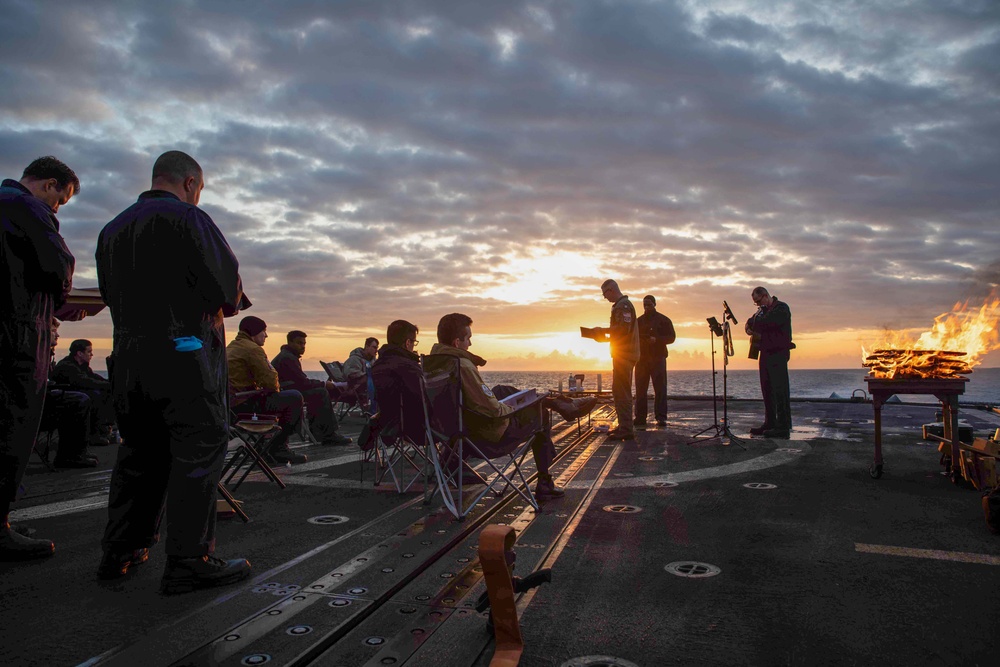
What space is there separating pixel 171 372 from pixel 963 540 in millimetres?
4632

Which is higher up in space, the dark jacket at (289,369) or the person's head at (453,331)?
the person's head at (453,331)

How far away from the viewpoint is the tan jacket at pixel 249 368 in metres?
6.57

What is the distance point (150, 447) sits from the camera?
3219 mm

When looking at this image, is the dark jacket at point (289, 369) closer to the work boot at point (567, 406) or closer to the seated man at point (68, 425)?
the seated man at point (68, 425)

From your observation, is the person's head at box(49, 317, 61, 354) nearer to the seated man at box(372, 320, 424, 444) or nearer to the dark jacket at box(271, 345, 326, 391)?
the seated man at box(372, 320, 424, 444)

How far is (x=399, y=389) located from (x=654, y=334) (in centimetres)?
721

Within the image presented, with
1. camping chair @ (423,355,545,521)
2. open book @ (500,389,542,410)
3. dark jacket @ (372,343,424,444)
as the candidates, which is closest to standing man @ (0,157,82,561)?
dark jacket @ (372,343,424,444)

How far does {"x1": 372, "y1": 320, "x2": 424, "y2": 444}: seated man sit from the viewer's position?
4.69 m

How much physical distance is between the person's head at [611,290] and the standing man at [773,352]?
1.95 metres

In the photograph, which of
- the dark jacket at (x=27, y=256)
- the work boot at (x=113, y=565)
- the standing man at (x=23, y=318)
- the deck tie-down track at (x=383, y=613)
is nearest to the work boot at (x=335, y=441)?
the deck tie-down track at (x=383, y=613)

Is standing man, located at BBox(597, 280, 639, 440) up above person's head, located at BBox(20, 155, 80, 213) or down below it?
below

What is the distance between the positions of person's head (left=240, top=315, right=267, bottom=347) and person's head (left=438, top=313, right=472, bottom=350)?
285cm

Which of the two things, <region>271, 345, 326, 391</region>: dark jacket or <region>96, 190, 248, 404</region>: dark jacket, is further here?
<region>271, 345, 326, 391</region>: dark jacket

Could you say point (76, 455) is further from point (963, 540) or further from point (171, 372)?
point (963, 540)
